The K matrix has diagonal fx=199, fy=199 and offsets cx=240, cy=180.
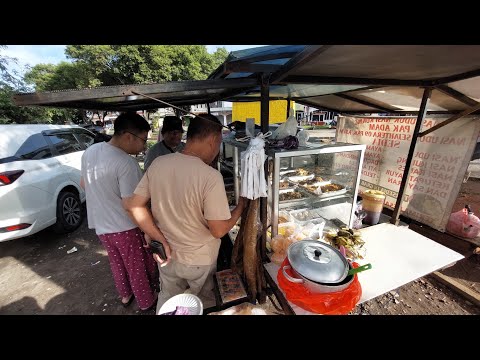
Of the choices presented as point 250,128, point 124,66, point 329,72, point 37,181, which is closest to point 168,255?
point 250,128

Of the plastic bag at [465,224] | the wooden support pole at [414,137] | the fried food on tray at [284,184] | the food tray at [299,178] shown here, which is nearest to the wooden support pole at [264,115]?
the fried food on tray at [284,184]

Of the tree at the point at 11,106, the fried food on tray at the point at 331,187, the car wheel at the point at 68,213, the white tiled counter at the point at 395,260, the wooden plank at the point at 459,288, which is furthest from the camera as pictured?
the tree at the point at 11,106

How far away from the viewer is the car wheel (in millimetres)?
4348

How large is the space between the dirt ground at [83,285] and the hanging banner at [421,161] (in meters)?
0.51

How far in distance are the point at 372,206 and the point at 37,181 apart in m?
6.19

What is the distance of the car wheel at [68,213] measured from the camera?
4348 millimetres

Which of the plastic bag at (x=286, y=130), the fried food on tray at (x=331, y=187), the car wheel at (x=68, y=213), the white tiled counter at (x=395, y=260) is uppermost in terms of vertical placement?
the plastic bag at (x=286, y=130)

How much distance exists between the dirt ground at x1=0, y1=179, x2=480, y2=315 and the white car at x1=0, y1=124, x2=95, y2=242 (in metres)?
0.65

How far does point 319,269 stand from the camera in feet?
5.23

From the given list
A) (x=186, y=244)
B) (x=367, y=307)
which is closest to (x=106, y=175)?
(x=186, y=244)

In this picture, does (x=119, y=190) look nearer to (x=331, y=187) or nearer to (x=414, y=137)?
(x=331, y=187)

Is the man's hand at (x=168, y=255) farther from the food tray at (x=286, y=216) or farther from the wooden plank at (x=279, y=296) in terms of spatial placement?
the food tray at (x=286, y=216)

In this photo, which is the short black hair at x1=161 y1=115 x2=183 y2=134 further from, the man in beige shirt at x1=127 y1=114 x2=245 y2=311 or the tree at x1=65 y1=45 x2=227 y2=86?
the tree at x1=65 y1=45 x2=227 y2=86

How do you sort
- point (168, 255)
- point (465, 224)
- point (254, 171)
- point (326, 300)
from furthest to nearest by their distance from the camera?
point (465, 224)
point (168, 255)
point (254, 171)
point (326, 300)
